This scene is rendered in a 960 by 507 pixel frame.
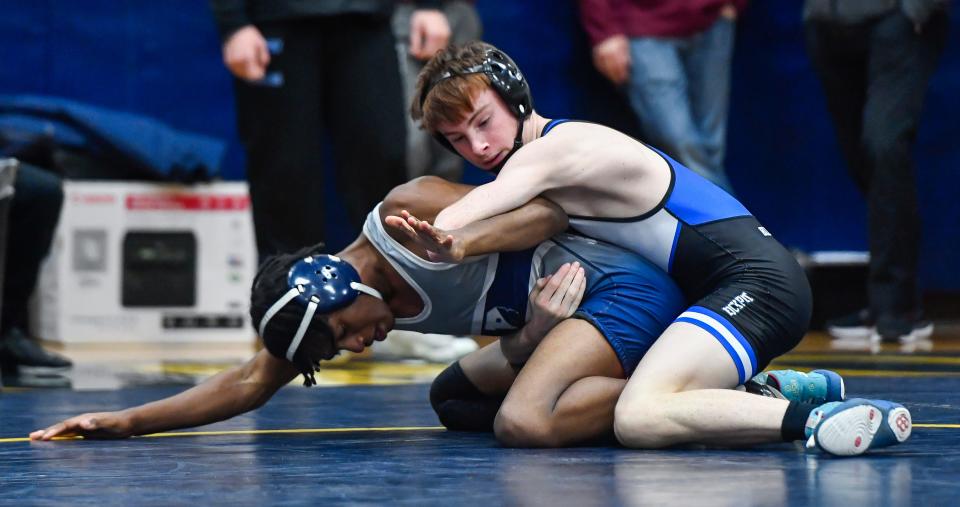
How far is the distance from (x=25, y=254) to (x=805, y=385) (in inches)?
123

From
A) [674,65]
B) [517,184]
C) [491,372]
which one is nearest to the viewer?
[517,184]

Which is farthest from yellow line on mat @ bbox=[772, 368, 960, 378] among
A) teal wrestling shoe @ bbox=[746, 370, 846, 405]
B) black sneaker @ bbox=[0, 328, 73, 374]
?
black sneaker @ bbox=[0, 328, 73, 374]

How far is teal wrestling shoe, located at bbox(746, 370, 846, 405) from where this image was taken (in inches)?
150

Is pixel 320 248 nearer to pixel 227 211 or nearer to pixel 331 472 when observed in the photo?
pixel 331 472

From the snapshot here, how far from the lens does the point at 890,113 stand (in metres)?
6.52

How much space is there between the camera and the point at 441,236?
3.24 meters

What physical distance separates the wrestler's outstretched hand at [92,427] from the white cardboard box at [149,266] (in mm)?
3581

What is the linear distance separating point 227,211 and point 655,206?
4.05m

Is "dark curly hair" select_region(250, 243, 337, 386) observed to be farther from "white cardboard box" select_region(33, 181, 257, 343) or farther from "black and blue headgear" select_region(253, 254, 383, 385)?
"white cardboard box" select_region(33, 181, 257, 343)

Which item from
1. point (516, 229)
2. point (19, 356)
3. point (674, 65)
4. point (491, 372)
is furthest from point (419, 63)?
point (516, 229)

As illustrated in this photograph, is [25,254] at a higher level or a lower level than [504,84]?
lower

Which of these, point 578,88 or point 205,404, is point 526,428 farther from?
point 578,88

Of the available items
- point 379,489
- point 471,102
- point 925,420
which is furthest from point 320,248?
point 925,420

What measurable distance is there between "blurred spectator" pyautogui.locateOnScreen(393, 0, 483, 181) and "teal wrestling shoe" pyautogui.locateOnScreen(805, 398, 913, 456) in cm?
417
